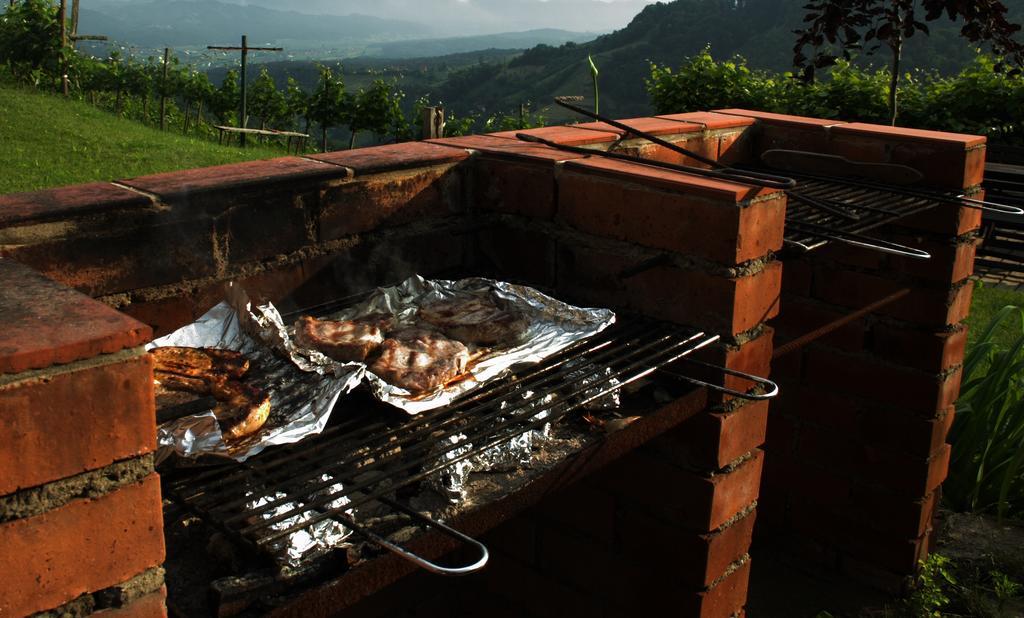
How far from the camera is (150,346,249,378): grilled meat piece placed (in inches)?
80.3

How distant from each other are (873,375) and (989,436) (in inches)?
37.8

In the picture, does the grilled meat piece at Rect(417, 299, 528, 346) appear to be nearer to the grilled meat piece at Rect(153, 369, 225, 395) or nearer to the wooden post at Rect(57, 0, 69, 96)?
the grilled meat piece at Rect(153, 369, 225, 395)

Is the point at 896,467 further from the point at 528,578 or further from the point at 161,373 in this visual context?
the point at 161,373

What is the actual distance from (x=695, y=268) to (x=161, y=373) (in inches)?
54.7

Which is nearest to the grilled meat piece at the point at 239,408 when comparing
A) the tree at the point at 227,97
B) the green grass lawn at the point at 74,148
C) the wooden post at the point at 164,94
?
the green grass lawn at the point at 74,148

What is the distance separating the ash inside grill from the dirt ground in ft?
6.50

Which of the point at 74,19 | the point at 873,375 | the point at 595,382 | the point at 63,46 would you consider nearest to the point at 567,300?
the point at 595,382

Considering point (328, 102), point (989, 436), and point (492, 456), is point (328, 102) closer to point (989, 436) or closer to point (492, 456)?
point (989, 436)

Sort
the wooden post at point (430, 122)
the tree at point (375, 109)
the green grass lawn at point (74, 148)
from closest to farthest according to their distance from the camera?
the wooden post at point (430, 122)
the green grass lawn at point (74, 148)
the tree at point (375, 109)

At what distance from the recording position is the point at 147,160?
487 inches

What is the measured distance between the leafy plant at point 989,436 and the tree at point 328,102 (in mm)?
15408

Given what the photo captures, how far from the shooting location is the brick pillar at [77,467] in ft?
4.06

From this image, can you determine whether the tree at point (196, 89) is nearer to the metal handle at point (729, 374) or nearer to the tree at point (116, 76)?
the tree at point (116, 76)

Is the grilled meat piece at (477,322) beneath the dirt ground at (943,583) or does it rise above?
above
